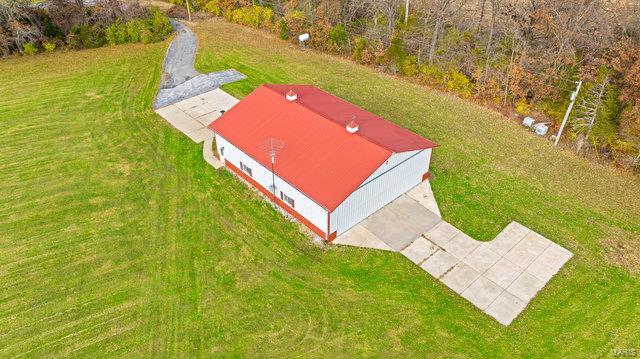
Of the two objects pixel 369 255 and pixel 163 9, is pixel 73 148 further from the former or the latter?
pixel 163 9

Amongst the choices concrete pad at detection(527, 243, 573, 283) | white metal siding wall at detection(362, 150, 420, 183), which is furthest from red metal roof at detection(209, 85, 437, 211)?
concrete pad at detection(527, 243, 573, 283)

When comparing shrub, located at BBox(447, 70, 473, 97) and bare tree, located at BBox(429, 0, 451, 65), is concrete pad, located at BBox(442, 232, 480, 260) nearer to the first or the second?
shrub, located at BBox(447, 70, 473, 97)

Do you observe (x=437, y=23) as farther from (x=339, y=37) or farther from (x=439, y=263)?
(x=439, y=263)

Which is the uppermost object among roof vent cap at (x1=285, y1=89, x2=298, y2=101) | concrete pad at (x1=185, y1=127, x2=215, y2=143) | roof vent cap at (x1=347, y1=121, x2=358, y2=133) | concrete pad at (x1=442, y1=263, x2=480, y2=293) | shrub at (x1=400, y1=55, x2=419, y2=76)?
roof vent cap at (x1=285, y1=89, x2=298, y2=101)

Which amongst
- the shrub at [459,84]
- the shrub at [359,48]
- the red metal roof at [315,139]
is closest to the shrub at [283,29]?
the shrub at [359,48]

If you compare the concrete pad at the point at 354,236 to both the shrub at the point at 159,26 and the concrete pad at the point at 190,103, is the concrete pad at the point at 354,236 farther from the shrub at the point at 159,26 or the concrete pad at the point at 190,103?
the shrub at the point at 159,26

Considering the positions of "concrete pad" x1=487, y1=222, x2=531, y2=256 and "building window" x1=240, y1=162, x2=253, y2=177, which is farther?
"building window" x1=240, y1=162, x2=253, y2=177

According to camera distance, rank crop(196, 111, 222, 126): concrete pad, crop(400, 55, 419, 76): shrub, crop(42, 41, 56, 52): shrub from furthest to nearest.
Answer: crop(42, 41, 56, 52): shrub
crop(400, 55, 419, 76): shrub
crop(196, 111, 222, 126): concrete pad
